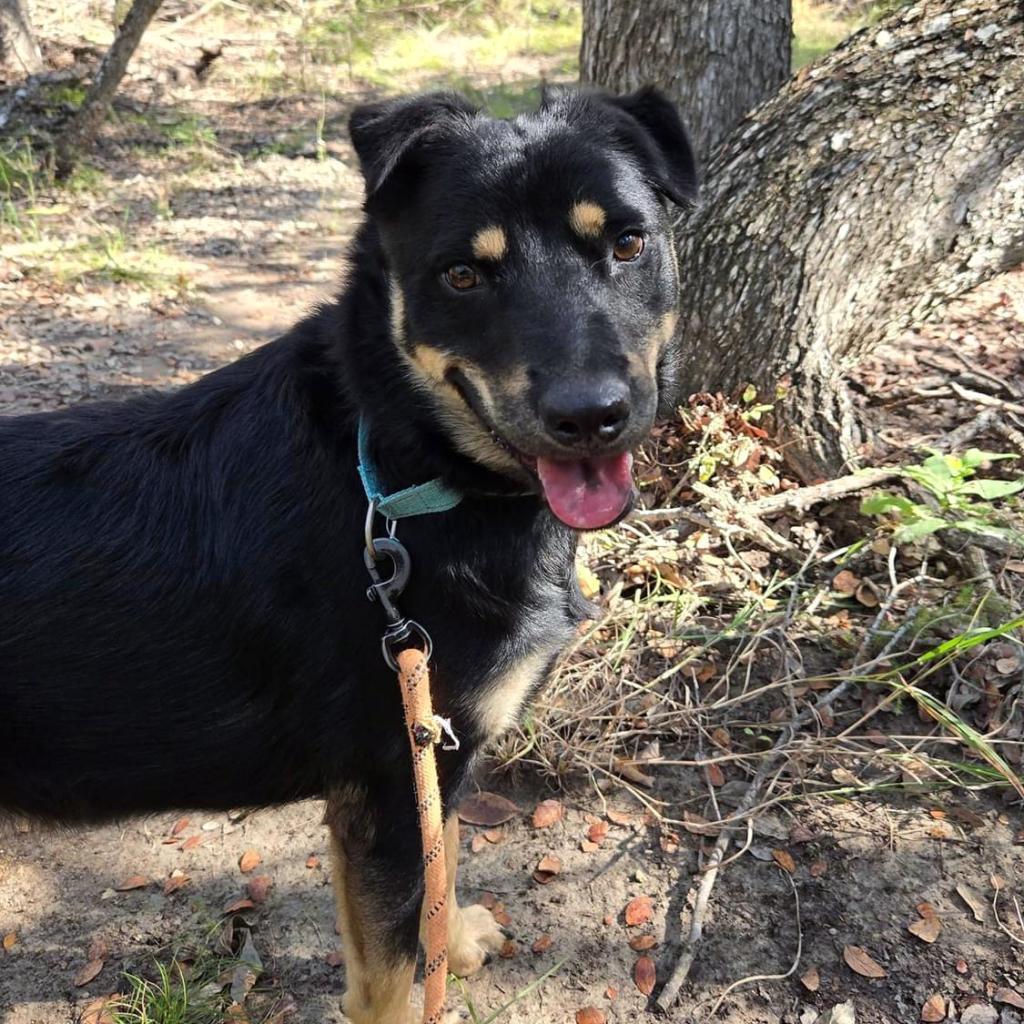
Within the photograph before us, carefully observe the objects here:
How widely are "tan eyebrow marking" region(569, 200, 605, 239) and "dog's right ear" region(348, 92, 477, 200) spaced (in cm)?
41

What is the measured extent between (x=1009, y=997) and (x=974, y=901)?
11.3 inches

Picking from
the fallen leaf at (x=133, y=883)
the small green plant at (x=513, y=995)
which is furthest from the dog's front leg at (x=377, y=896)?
the fallen leaf at (x=133, y=883)

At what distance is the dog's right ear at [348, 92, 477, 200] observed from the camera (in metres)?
2.30

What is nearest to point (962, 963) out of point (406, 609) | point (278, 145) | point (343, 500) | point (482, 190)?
point (406, 609)

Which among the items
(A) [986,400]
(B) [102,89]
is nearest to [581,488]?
(A) [986,400]

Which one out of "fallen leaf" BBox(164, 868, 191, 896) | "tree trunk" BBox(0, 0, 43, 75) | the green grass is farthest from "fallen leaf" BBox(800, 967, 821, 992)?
"tree trunk" BBox(0, 0, 43, 75)

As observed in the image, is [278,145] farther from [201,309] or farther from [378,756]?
[378,756]

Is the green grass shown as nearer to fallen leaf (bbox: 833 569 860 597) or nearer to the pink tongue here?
fallen leaf (bbox: 833 569 860 597)

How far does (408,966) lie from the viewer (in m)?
2.52

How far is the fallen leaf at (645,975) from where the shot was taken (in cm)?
277

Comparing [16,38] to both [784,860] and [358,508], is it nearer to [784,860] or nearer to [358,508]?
[358,508]

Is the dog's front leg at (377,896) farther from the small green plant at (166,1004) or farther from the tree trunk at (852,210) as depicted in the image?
the tree trunk at (852,210)

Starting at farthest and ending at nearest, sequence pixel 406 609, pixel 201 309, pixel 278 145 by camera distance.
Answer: pixel 278 145 < pixel 201 309 < pixel 406 609

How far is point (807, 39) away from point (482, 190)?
13166 millimetres
